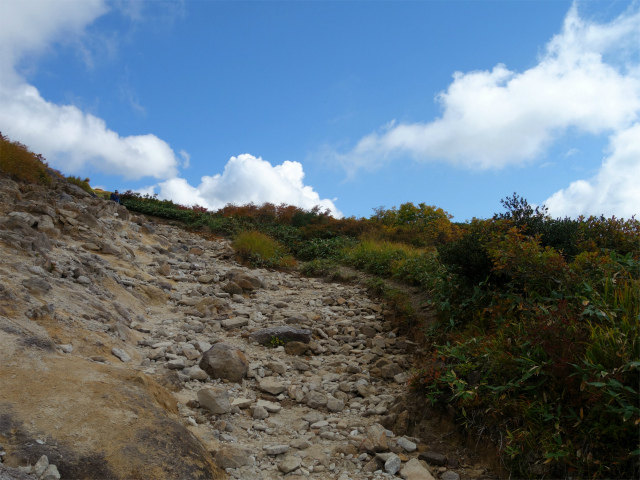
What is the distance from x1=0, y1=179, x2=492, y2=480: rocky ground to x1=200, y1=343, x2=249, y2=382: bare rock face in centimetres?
2

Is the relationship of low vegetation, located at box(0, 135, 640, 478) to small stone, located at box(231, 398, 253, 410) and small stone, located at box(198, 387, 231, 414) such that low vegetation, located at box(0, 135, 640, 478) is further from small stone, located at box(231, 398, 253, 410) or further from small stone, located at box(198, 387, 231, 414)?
small stone, located at box(198, 387, 231, 414)

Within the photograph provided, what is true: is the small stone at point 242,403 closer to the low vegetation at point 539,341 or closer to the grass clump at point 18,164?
the low vegetation at point 539,341

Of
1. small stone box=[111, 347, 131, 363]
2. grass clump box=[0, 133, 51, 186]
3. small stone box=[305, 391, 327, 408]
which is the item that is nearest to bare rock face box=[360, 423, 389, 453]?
small stone box=[305, 391, 327, 408]

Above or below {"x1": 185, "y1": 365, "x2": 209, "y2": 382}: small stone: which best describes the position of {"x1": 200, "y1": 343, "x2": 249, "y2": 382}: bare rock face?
above

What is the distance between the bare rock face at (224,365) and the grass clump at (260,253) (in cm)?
708

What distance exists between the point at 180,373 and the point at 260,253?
785cm

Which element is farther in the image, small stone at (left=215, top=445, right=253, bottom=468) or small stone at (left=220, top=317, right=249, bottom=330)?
small stone at (left=220, top=317, right=249, bottom=330)

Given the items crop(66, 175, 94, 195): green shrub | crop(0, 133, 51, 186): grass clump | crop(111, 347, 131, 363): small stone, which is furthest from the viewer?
crop(66, 175, 94, 195): green shrub

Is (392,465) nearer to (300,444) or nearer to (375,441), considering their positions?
(375,441)

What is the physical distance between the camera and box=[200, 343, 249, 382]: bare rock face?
5.32 m

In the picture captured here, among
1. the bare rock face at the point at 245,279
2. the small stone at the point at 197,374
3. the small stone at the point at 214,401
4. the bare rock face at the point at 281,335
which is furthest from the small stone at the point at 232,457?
the bare rock face at the point at 245,279

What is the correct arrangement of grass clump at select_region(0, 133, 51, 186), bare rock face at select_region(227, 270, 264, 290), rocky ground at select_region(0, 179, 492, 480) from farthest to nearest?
1. grass clump at select_region(0, 133, 51, 186)
2. bare rock face at select_region(227, 270, 264, 290)
3. rocky ground at select_region(0, 179, 492, 480)

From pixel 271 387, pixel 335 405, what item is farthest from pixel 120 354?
pixel 335 405

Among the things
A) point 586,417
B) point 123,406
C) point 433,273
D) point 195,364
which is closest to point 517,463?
point 586,417
